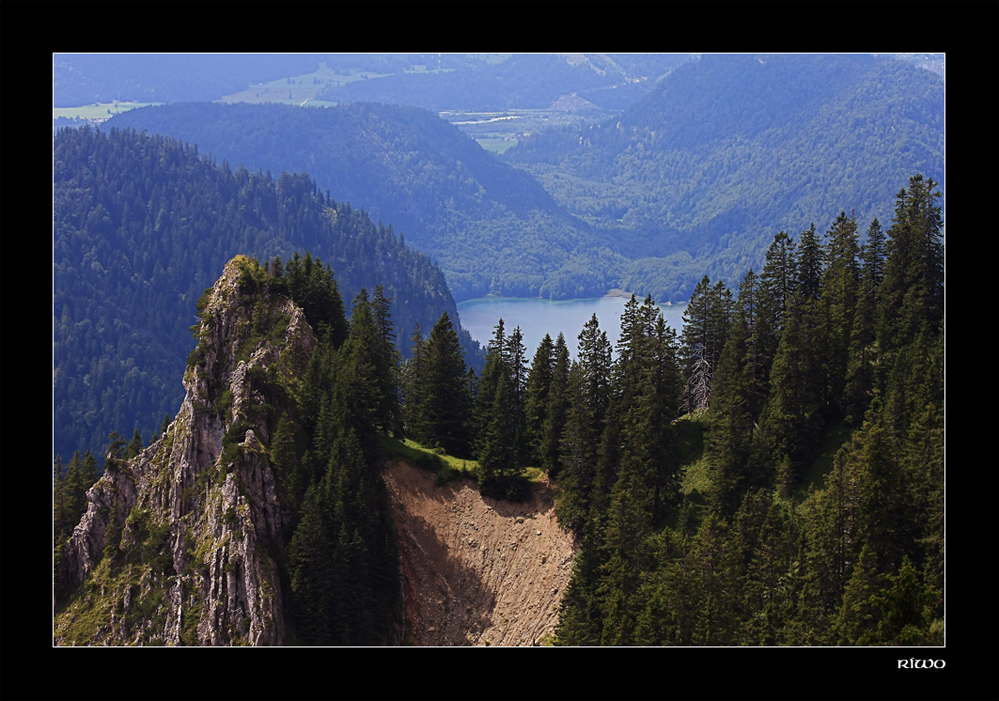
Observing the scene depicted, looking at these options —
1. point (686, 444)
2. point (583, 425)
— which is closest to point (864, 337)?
point (686, 444)

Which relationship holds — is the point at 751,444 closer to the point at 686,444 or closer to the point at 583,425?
the point at 686,444

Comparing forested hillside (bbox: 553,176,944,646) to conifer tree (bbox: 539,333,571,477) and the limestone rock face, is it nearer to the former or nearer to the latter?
conifer tree (bbox: 539,333,571,477)

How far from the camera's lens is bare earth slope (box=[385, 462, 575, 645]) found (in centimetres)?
7419

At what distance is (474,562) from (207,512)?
1840 centimetres

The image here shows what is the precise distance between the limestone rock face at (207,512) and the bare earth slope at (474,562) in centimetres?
996

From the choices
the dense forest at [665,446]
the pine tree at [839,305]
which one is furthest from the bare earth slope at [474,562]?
the pine tree at [839,305]

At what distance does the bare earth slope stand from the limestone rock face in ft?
32.7

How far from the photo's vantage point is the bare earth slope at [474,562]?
243ft

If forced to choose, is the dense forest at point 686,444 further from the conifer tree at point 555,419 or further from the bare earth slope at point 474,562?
the bare earth slope at point 474,562

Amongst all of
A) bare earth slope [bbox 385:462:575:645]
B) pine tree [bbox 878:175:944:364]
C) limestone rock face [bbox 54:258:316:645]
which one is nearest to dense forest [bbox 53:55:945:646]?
pine tree [bbox 878:175:944:364]

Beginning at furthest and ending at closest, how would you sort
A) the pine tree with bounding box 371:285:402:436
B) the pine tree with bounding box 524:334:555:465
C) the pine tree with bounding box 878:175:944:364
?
the pine tree with bounding box 371:285:402:436 → the pine tree with bounding box 524:334:555:465 → the pine tree with bounding box 878:175:944:364

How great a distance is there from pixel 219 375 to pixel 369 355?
35.1 ft

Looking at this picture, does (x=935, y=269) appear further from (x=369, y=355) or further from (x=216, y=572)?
(x=216, y=572)
